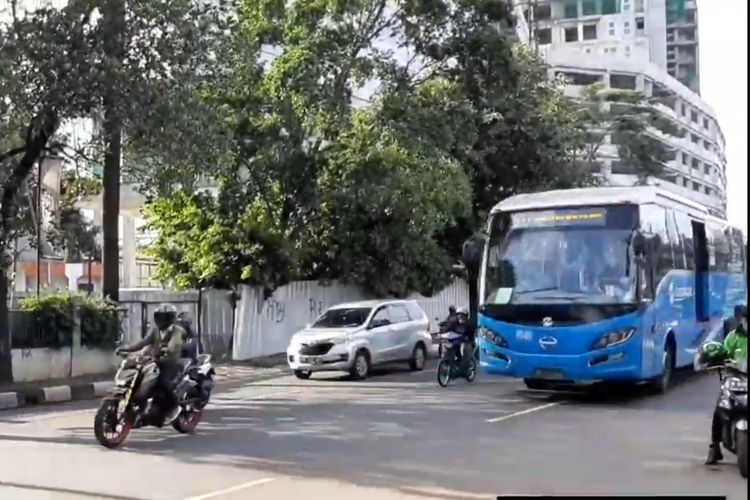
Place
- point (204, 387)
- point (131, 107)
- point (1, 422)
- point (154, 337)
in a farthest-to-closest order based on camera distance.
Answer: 1. point (131, 107)
2. point (1, 422)
3. point (204, 387)
4. point (154, 337)

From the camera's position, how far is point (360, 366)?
20.0 m

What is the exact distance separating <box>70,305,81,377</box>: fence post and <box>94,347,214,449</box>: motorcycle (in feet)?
29.3

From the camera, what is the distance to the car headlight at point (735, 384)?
347 inches

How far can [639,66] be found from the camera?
8144cm

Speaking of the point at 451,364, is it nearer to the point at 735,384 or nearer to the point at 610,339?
the point at 610,339

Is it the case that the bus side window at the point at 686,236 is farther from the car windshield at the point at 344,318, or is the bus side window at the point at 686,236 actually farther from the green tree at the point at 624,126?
the green tree at the point at 624,126

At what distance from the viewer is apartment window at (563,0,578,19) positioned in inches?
3745

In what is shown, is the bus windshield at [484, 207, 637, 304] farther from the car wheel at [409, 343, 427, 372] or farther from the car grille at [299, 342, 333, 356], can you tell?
the car wheel at [409, 343, 427, 372]

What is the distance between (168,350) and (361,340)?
344 inches

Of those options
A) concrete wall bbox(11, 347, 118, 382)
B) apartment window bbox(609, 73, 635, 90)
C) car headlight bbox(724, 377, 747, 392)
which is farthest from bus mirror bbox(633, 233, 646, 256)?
apartment window bbox(609, 73, 635, 90)

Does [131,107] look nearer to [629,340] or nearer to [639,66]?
[629,340]

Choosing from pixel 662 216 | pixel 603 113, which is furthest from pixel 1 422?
pixel 603 113

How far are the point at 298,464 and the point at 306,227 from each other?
56.7 feet

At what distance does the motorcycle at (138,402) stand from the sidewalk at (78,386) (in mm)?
5671
